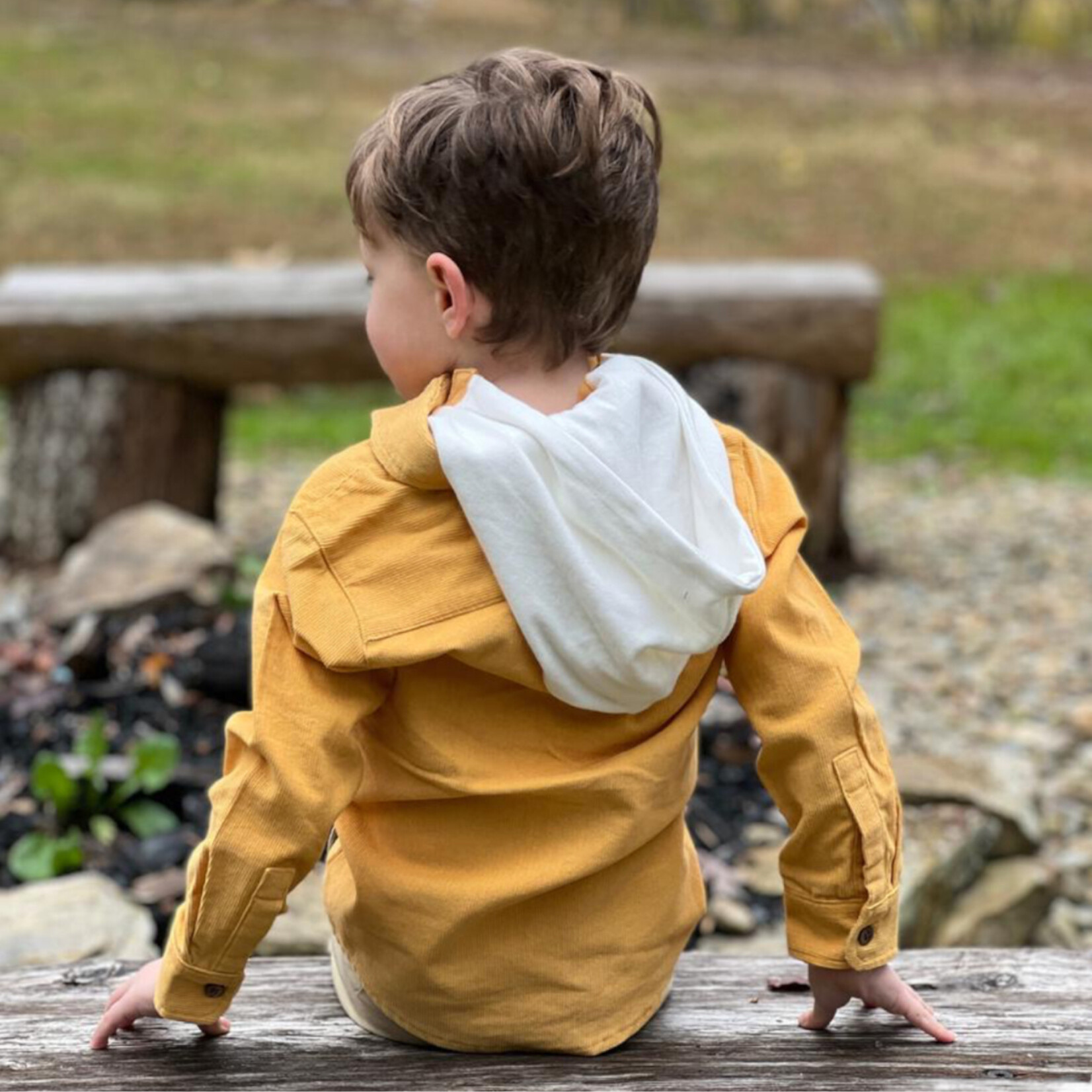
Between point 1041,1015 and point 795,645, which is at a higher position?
point 795,645

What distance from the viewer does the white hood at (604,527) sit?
59.9 inches

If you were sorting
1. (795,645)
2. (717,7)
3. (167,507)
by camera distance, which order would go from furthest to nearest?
1. (717,7)
2. (167,507)
3. (795,645)

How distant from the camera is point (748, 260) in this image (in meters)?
10.3

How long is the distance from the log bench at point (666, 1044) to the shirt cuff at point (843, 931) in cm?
12

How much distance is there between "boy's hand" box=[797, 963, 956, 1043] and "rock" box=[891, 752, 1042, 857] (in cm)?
164

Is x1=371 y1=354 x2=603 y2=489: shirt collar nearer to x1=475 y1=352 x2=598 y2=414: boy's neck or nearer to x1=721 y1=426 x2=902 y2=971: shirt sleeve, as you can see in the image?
x1=475 y1=352 x2=598 y2=414: boy's neck

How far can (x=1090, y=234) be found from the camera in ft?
38.0

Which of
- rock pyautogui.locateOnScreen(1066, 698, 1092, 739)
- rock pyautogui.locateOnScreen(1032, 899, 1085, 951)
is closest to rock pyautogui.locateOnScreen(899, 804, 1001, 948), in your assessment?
rock pyautogui.locateOnScreen(1032, 899, 1085, 951)

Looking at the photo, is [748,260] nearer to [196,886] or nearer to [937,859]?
[937,859]

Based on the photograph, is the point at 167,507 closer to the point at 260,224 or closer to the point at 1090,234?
the point at 260,224

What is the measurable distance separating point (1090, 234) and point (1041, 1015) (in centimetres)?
1059

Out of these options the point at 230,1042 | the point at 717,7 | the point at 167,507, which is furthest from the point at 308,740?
the point at 717,7

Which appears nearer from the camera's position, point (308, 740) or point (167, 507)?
point (308, 740)

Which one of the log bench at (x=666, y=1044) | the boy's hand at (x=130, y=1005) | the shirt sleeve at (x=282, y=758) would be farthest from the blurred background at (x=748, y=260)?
the shirt sleeve at (x=282, y=758)
